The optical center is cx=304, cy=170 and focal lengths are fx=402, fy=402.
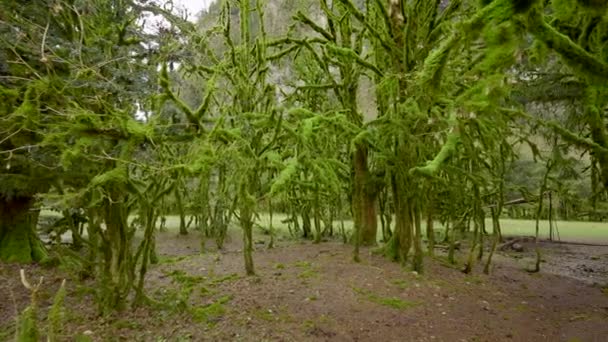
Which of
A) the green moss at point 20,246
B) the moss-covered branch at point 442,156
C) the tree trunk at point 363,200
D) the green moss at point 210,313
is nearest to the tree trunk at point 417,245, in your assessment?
the tree trunk at point 363,200

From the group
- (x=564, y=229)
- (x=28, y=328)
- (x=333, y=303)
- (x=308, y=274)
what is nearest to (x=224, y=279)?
(x=308, y=274)

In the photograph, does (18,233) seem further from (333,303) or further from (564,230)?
(564,230)

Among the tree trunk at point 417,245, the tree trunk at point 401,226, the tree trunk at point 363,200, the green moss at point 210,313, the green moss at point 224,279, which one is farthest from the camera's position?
the tree trunk at point 363,200

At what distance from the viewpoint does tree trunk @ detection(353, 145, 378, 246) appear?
1027 centimetres

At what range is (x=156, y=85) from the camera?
5.59 meters

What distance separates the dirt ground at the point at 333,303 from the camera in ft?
17.9

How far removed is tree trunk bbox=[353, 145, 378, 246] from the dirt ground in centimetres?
88

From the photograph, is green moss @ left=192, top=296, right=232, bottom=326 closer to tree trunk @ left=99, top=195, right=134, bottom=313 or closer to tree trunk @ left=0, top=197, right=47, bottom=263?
tree trunk @ left=99, top=195, right=134, bottom=313

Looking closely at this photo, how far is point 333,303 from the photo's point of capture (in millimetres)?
6508

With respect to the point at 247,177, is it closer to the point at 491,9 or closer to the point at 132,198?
the point at 132,198

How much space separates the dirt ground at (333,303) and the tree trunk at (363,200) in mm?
876

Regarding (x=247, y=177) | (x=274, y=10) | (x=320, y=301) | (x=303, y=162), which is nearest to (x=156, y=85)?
(x=247, y=177)

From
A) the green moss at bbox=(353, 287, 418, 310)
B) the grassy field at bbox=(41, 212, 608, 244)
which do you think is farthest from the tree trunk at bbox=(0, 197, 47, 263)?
the grassy field at bbox=(41, 212, 608, 244)

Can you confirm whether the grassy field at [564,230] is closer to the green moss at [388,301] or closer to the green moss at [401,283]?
the green moss at [401,283]
